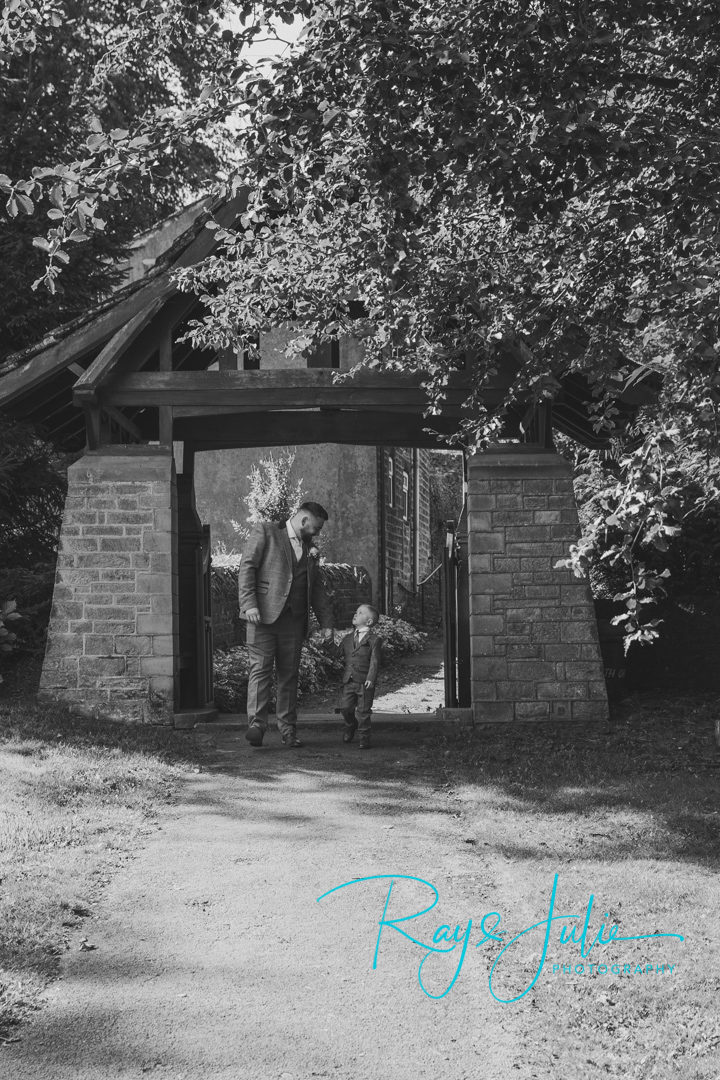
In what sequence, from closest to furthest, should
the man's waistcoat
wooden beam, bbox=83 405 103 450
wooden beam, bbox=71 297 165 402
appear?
the man's waistcoat
wooden beam, bbox=71 297 165 402
wooden beam, bbox=83 405 103 450

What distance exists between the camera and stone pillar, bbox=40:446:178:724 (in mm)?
10195

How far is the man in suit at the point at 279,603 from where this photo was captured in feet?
29.1

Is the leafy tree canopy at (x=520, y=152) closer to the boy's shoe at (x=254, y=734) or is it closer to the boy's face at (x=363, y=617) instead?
the boy's face at (x=363, y=617)

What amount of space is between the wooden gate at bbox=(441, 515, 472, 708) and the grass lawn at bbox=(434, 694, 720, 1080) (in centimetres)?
134

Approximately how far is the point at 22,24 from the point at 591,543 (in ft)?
23.8

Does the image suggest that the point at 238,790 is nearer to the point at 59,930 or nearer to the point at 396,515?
Answer: the point at 59,930

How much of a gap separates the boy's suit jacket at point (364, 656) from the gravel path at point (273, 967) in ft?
7.62

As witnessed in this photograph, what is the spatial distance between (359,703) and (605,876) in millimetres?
4347

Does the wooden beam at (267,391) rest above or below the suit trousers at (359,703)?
above

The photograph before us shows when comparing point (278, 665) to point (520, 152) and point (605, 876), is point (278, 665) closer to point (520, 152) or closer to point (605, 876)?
point (605, 876)
